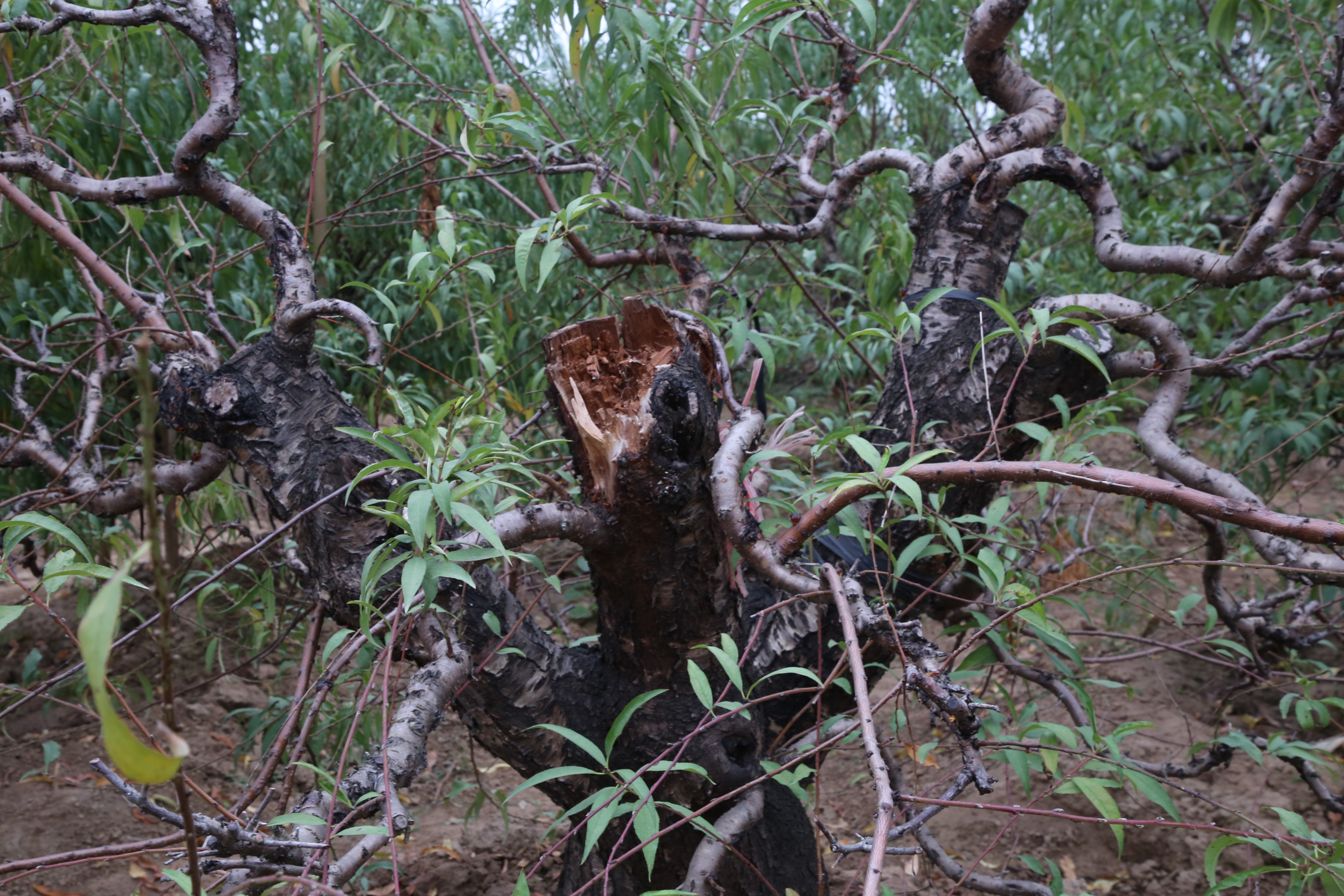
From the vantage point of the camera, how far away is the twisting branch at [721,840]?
4.50ft

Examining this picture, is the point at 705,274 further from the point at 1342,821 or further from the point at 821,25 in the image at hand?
the point at 1342,821

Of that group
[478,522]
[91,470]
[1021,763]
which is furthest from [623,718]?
[91,470]

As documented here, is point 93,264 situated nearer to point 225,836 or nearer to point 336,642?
point 336,642

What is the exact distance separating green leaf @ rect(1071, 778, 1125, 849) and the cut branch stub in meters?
0.62

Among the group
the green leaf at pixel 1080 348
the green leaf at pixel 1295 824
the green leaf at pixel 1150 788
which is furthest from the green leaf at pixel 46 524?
the green leaf at pixel 1295 824

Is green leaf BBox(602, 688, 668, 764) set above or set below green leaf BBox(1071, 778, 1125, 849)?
above

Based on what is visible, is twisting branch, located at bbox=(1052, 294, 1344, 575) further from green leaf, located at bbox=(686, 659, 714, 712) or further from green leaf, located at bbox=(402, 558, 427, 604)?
green leaf, located at bbox=(402, 558, 427, 604)

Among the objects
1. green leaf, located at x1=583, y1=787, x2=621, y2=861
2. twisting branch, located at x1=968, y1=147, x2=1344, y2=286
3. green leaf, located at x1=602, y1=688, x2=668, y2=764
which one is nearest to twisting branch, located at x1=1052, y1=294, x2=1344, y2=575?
twisting branch, located at x1=968, y1=147, x2=1344, y2=286

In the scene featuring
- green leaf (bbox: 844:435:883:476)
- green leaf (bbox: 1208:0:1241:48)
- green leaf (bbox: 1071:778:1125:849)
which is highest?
green leaf (bbox: 1208:0:1241:48)

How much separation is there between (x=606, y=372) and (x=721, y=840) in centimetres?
78

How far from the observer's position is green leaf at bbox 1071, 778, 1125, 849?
127 centimetres

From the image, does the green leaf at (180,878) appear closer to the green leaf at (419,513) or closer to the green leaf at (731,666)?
the green leaf at (419,513)

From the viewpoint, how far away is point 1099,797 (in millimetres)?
1296

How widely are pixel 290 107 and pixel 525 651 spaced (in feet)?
9.15
